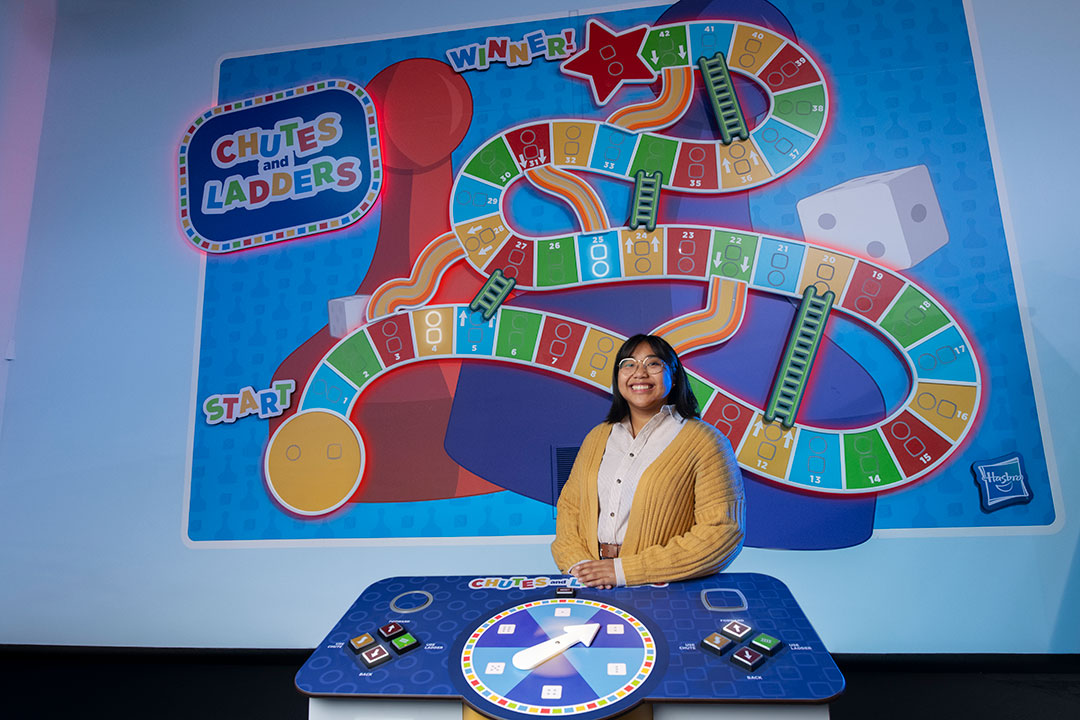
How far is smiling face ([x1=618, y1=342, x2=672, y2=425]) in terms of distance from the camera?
5.41ft

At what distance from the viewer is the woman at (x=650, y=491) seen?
1.42 metres

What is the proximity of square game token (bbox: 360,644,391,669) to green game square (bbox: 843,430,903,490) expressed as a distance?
1.88 metres

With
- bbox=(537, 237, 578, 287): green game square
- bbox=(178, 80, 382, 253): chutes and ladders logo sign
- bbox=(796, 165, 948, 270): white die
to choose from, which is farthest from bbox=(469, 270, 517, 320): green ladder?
bbox=(796, 165, 948, 270): white die

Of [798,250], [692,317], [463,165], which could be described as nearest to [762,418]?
[692,317]

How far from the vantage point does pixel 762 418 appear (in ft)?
7.91

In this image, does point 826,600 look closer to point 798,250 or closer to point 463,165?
point 798,250

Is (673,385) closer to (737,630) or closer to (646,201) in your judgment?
(737,630)

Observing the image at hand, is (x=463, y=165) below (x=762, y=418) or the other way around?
the other way around

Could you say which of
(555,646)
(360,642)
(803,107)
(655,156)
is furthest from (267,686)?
(803,107)

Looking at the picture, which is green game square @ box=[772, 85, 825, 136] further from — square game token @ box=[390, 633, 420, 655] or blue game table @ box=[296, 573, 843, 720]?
square game token @ box=[390, 633, 420, 655]

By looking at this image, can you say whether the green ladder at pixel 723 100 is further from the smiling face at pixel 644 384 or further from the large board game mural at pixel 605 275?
the smiling face at pixel 644 384

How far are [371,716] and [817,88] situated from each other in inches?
106

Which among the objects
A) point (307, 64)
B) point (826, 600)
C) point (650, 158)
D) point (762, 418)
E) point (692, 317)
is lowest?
point (826, 600)

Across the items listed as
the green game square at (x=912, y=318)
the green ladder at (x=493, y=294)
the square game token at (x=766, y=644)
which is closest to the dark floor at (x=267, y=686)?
the green game square at (x=912, y=318)
